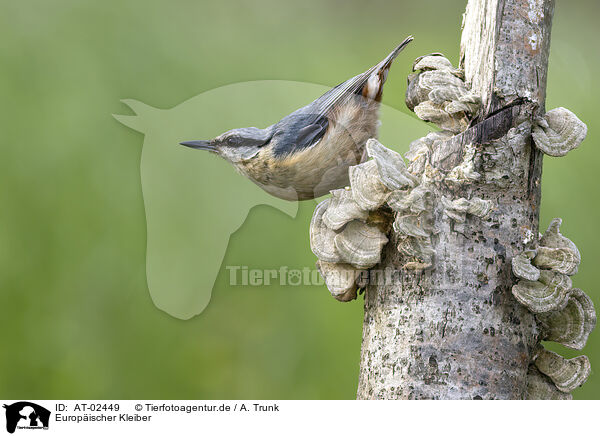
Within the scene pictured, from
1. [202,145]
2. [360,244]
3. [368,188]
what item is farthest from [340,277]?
[202,145]

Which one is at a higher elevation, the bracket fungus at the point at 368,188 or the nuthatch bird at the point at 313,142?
the nuthatch bird at the point at 313,142

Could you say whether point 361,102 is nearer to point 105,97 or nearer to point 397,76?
point 397,76

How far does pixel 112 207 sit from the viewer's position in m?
2.17

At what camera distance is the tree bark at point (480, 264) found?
1164 mm

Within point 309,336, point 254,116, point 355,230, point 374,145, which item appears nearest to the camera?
point 374,145

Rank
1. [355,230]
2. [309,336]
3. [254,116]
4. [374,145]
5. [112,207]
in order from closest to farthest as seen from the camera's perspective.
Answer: [374,145]
[355,230]
[254,116]
[309,336]
[112,207]

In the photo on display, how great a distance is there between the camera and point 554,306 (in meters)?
1.19

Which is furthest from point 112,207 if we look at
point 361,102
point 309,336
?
point 361,102

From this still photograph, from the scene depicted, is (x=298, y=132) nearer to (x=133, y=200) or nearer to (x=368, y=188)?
(x=368, y=188)

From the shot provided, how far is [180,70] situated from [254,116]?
23.5 inches

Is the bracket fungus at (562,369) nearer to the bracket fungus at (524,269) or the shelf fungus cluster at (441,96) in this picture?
the bracket fungus at (524,269)
